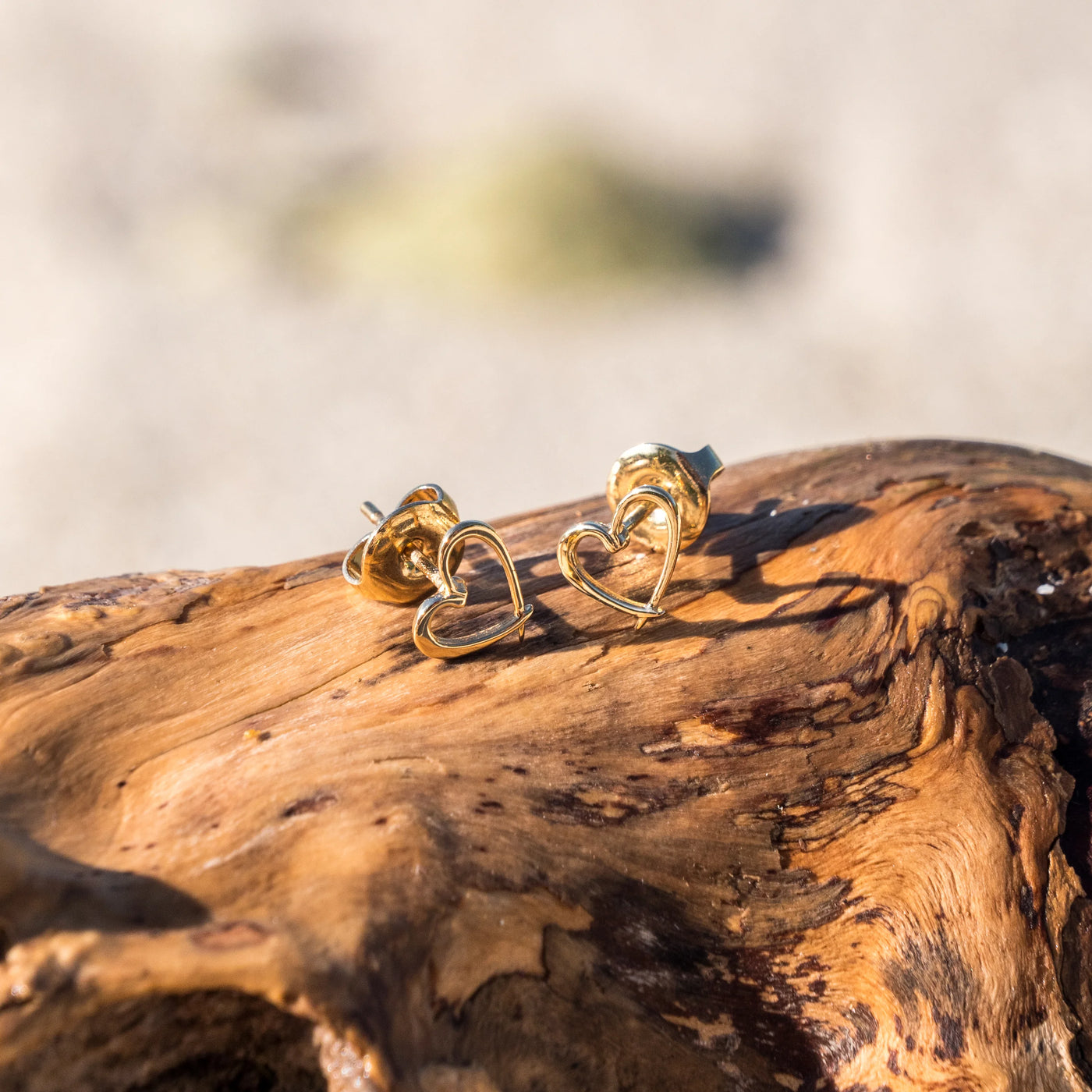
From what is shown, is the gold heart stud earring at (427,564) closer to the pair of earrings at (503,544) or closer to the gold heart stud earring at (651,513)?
the pair of earrings at (503,544)

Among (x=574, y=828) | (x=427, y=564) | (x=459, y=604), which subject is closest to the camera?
(x=574, y=828)

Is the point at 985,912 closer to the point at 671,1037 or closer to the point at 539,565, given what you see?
the point at 671,1037

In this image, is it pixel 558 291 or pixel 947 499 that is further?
pixel 558 291

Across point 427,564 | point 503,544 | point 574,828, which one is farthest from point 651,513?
point 574,828

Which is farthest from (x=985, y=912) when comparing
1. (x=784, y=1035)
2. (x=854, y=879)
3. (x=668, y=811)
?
(x=668, y=811)

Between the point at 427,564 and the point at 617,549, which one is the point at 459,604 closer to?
the point at 427,564

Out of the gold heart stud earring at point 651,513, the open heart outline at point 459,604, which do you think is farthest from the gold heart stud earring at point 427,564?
the gold heart stud earring at point 651,513

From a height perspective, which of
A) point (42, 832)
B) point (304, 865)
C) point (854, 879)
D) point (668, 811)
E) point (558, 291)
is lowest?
point (854, 879)
